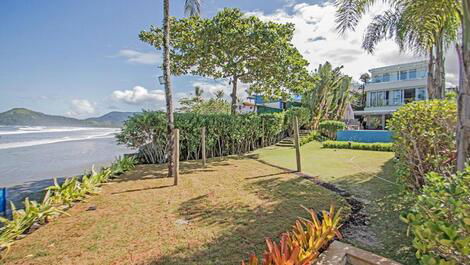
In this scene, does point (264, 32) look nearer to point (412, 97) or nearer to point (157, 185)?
point (157, 185)

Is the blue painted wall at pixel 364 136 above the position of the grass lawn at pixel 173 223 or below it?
above

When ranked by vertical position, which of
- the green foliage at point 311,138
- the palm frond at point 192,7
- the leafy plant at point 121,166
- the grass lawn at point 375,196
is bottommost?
the grass lawn at point 375,196

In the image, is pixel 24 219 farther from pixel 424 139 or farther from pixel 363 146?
pixel 363 146

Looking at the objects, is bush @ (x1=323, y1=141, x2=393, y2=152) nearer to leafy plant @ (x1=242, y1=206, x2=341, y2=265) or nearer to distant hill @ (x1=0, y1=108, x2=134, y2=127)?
leafy plant @ (x1=242, y1=206, x2=341, y2=265)

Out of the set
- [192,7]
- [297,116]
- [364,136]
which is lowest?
[364,136]

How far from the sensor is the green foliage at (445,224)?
1563 millimetres

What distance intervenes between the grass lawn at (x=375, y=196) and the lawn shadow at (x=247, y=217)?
2.60 ft

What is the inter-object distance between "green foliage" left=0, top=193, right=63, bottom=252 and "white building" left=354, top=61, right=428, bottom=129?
31324mm

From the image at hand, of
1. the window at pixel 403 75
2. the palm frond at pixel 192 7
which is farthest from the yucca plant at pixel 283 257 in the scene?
the window at pixel 403 75

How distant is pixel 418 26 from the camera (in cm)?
582

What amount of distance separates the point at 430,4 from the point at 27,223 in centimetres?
850

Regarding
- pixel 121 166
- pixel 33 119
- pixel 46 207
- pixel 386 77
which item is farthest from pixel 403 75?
pixel 33 119

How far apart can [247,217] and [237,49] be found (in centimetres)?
956

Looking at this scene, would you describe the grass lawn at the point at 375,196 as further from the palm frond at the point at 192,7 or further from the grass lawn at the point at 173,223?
the palm frond at the point at 192,7
